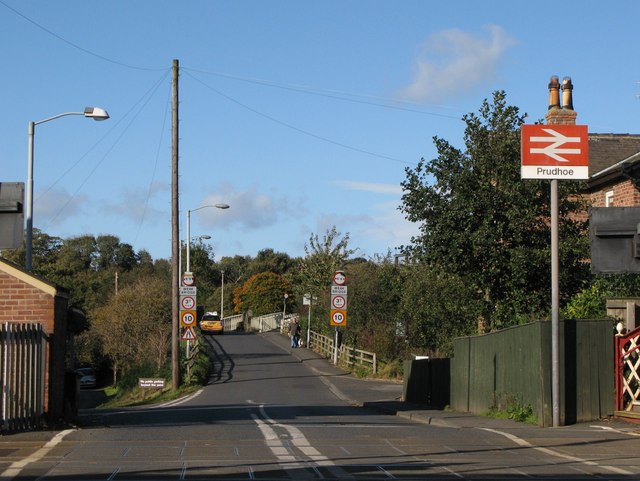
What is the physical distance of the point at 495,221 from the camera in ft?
81.3

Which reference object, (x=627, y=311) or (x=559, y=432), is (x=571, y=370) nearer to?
(x=627, y=311)

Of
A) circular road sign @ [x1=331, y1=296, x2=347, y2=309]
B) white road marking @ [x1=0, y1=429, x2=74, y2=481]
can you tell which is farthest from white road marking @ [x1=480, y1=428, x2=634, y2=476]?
circular road sign @ [x1=331, y1=296, x2=347, y2=309]

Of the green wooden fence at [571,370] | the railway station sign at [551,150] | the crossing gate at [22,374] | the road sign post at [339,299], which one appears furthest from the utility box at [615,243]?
the road sign post at [339,299]

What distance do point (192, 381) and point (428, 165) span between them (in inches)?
639

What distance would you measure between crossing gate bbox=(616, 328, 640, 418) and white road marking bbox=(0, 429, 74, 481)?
9.44 metres

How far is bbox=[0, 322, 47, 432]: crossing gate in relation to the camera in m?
13.8

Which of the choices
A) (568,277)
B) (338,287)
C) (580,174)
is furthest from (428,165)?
(338,287)

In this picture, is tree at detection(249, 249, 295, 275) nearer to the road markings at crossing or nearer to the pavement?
the pavement

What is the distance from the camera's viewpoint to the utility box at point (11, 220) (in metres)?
12.1

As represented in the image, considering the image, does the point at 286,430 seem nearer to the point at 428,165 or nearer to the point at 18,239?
the point at 18,239

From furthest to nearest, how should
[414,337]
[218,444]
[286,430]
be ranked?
[414,337], [286,430], [218,444]

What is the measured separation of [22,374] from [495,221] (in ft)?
47.2

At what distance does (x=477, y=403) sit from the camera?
21734 mm

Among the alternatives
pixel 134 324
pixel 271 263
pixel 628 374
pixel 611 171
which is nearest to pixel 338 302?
pixel 611 171
